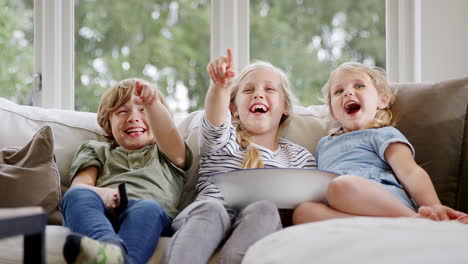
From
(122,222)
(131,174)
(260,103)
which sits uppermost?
(260,103)

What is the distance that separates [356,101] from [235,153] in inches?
17.5

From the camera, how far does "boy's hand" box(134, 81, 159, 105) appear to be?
174 cm

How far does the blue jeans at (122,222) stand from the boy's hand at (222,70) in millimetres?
421

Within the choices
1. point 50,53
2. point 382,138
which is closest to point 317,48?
point 382,138

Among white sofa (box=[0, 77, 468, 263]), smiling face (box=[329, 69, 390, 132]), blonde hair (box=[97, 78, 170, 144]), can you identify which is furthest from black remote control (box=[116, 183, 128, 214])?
smiling face (box=[329, 69, 390, 132])

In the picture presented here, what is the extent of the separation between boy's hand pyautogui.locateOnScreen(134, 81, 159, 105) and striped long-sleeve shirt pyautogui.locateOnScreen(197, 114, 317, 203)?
0.18 m

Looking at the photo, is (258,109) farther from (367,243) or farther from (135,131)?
(367,243)

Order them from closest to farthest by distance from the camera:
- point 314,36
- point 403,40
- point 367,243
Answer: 1. point 367,243
2. point 403,40
3. point 314,36

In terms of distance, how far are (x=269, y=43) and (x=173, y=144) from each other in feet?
3.35

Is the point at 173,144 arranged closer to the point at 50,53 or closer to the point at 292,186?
the point at 292,186

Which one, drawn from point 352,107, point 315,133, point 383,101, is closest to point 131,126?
point 315,133

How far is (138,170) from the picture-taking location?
179 cm

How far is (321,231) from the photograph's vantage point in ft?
3.34

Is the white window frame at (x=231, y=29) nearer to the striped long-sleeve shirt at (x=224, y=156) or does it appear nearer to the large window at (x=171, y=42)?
the large window at (x=171, y=42)
